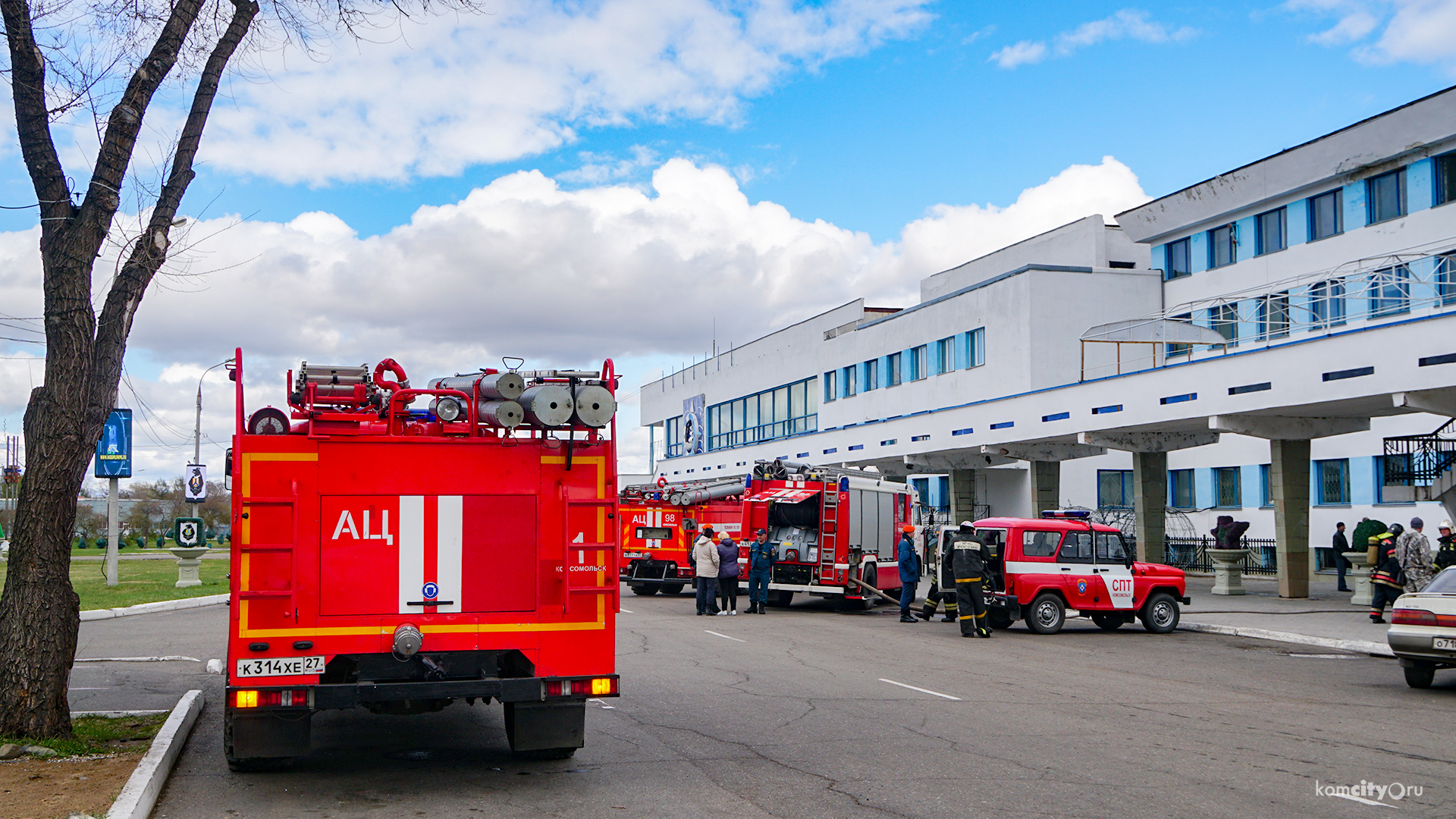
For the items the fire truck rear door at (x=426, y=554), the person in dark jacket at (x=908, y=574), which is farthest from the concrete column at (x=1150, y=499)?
the fire truck rear door at (x=426, y=554)

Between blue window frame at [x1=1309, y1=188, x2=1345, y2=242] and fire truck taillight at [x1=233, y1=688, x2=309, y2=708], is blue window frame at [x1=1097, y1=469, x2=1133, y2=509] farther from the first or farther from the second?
fire truck taillight at [x1=233, y1=688, x2=309, y2=708]

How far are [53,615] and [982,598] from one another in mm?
14081

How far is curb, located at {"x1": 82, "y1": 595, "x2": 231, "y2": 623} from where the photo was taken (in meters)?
23.0

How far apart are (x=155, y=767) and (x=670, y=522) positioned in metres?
20.7

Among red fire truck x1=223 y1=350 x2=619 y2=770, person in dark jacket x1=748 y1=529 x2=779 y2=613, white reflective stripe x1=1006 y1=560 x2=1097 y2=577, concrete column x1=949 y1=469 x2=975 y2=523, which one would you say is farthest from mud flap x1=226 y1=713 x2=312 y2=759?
concrete column x1=949 y1=469 x2=975 y2=523

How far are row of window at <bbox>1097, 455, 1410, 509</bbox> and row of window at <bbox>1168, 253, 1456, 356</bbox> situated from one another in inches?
163

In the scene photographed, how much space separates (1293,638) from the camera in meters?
19.7

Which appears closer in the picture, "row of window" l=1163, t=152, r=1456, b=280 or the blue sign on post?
the blue sign on post

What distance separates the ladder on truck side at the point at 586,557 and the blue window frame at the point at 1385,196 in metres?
32.2

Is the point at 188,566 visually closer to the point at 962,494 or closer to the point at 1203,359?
the point at 962,494

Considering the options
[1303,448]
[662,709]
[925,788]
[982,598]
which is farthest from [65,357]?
[1303,448]

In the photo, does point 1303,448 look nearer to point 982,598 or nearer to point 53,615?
point 982,598

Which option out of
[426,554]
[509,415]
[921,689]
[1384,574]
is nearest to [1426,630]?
[921,689]

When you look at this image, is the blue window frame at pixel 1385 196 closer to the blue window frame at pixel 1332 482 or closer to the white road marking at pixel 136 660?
the blue window frame at pixel 1332 482
